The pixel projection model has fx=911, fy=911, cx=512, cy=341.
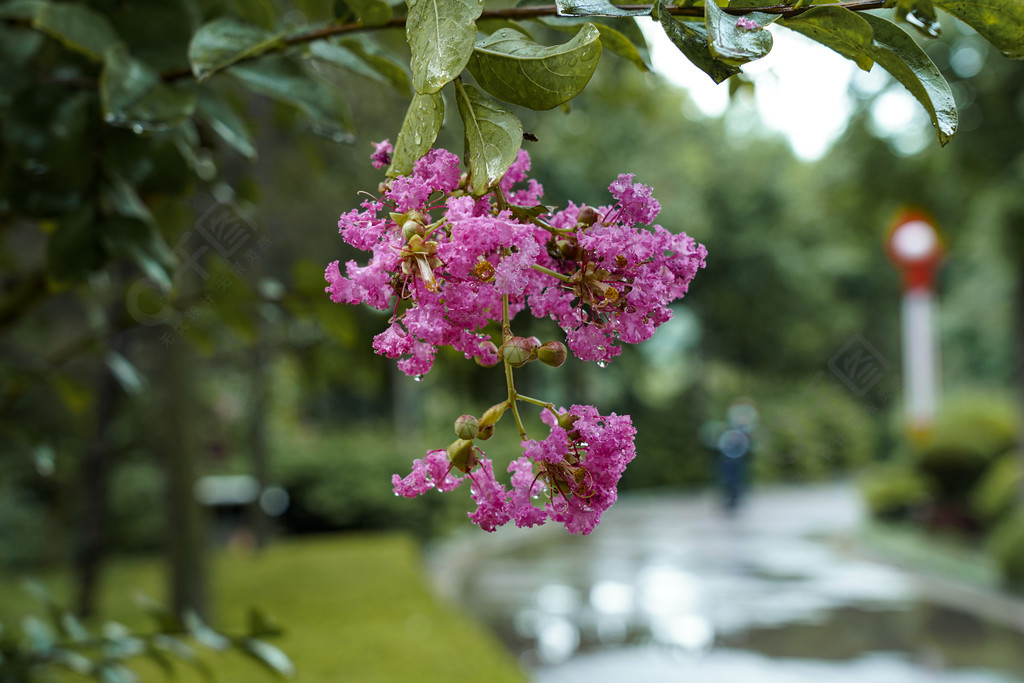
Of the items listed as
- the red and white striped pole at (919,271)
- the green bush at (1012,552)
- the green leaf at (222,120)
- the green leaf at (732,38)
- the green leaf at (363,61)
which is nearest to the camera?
the green leaf at (732,38)

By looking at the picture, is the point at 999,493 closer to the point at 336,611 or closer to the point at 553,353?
the point at 336,611

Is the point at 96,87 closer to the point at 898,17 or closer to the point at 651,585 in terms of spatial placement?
the point at 898,17

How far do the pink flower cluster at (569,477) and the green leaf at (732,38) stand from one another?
0.21 m

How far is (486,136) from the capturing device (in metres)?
0.51

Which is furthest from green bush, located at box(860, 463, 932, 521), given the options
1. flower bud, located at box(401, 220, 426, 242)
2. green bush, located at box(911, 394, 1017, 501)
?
flower bud, located at box(401, 220, 426, 242)

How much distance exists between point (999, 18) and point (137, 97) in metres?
0.72

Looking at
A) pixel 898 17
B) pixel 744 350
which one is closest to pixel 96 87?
pixel 898 17

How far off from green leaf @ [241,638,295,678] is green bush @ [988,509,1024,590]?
7722 mm

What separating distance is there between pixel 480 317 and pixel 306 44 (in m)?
0.53

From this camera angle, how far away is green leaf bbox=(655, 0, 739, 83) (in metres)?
0.52

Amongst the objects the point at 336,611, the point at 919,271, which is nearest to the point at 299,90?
the point at 336,611

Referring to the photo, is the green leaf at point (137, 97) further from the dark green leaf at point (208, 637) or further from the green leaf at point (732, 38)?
the dark green leaf at point (208, 637)

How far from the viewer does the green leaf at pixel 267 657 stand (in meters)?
1.17

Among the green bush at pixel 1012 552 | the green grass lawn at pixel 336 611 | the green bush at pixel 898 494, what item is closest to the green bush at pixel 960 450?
the green bush at pixel 898 494
